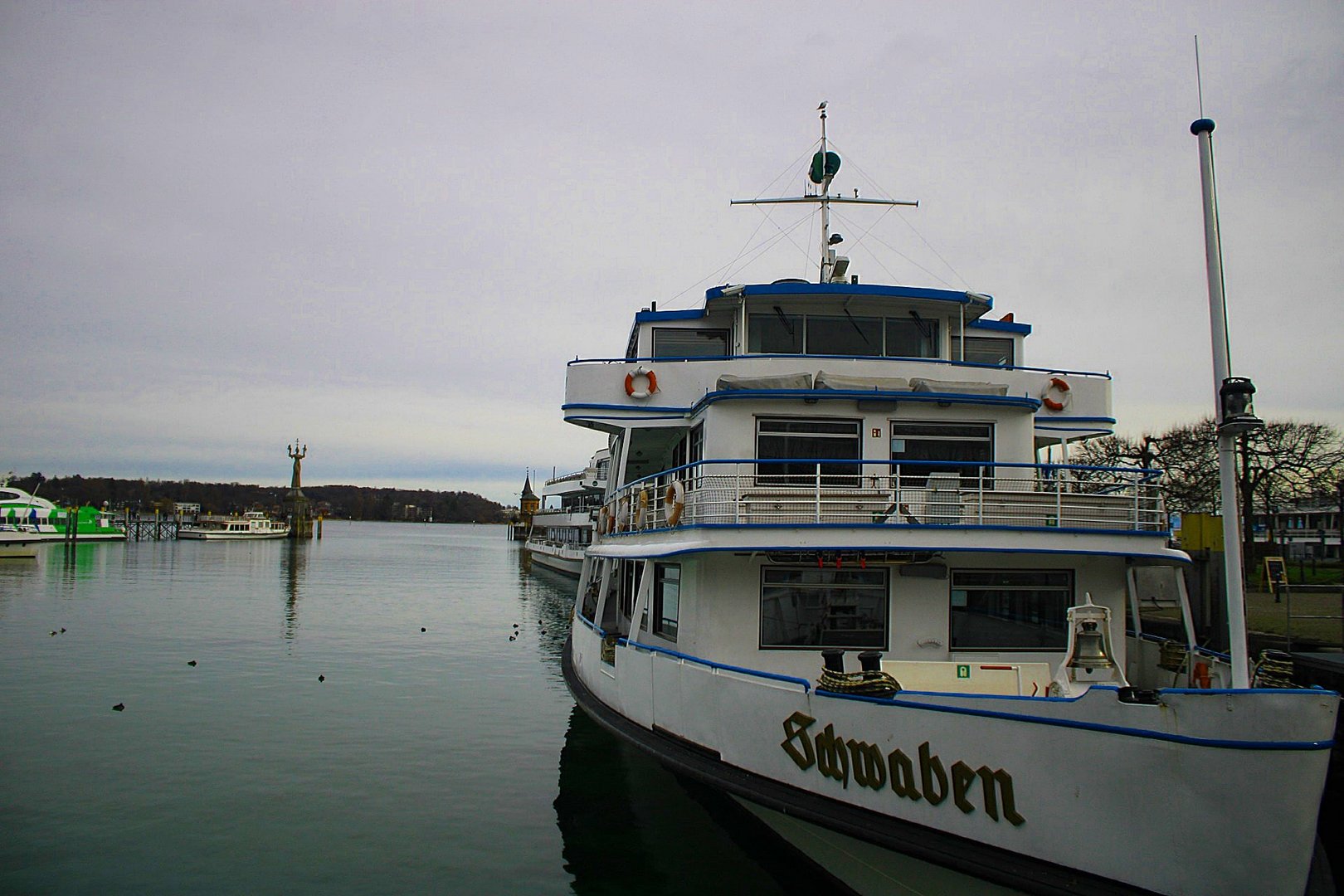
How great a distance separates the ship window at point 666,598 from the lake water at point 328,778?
7.40 ft

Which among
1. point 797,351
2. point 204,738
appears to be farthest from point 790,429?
point 204,738

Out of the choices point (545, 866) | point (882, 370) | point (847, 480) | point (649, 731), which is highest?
point (882, 370)

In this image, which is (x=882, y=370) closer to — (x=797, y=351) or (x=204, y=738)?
(x=797, y=351)

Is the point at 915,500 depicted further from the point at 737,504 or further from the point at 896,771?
the point at 896,771

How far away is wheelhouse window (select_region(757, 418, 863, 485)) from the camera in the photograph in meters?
11.7

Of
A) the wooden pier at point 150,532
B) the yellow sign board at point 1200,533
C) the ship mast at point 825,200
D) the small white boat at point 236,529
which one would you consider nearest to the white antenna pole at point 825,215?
the ship mast at point 825,200

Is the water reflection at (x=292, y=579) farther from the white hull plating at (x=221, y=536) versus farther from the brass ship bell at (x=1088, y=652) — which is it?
the brass ship bell at (x=1088, y=652)

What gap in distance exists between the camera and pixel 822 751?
8.30 metres

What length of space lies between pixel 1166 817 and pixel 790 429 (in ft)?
21.4

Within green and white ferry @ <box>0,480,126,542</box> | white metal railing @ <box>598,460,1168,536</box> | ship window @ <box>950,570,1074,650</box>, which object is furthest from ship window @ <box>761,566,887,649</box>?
green and white ferry @ <box>0,480,126,542</box>

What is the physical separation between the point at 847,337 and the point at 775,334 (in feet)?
3.74

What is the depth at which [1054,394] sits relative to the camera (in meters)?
13.7

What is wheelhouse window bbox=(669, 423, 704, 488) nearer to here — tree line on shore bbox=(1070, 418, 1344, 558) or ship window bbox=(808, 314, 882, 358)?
ship window bbox=(808, 314, 882, 358)

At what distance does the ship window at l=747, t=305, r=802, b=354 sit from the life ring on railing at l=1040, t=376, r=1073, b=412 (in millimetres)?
3953
